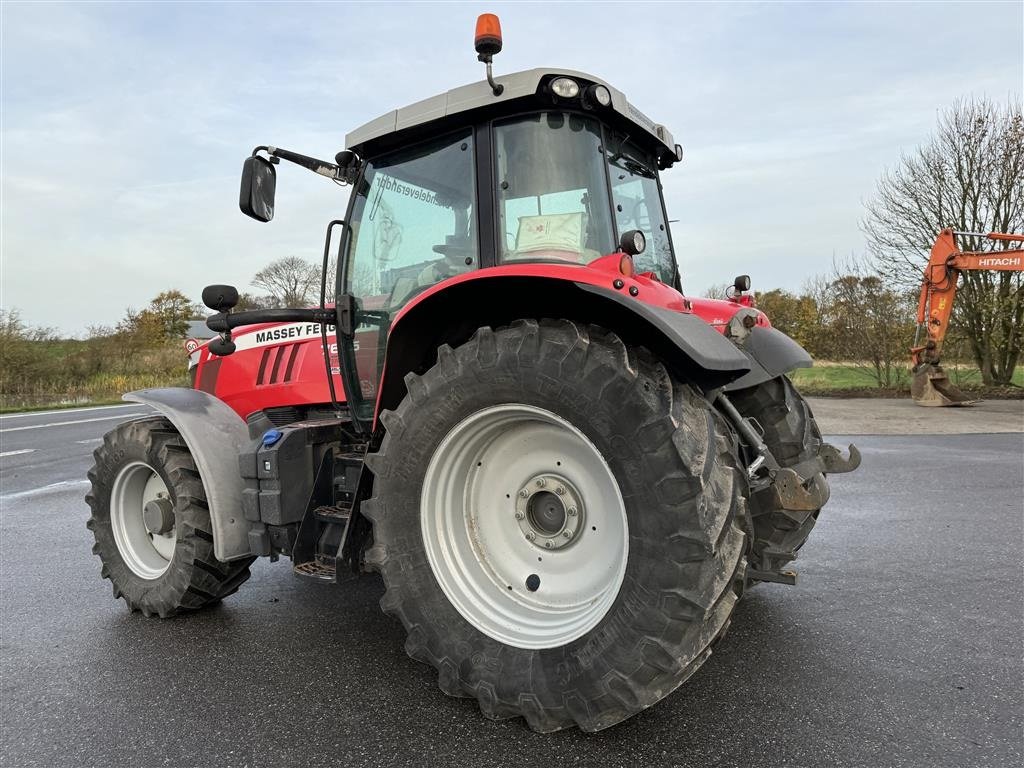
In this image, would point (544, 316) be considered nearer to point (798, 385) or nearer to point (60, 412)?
point (798, 385)

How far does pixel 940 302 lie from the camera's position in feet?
41.8

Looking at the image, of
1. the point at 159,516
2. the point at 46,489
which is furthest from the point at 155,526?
the point at 46,489

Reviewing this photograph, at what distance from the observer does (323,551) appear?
9.86 feet

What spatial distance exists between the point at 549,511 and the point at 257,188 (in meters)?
1.95

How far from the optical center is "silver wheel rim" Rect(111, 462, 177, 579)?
3.56m

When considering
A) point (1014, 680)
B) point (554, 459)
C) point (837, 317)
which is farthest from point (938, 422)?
point (554, 459)

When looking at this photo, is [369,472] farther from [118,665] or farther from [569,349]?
[118,665]

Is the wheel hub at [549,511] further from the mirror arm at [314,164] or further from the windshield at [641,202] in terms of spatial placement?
the mirror arm at [314,164]

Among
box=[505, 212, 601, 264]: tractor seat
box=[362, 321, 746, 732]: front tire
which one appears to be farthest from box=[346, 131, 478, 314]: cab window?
box=[362, 321, 746, 732]: front tire

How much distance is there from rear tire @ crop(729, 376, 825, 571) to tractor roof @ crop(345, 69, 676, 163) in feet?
4.38

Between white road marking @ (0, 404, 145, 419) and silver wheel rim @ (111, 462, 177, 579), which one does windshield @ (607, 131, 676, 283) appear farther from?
white road marking @ (0, 404, 145, 419)

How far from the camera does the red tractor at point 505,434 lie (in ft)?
6.72

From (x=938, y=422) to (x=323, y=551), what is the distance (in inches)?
447

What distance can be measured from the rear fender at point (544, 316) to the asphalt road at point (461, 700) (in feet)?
3.83
